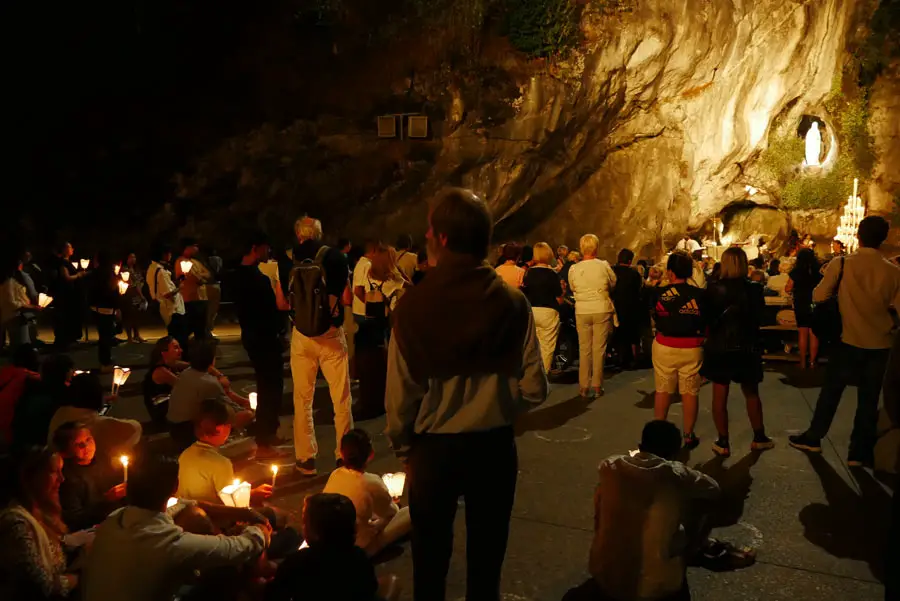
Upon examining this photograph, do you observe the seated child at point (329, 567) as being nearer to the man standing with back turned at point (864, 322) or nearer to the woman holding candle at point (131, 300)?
the man standing with back turned at point (864, 322)

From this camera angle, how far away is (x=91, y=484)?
4410mm

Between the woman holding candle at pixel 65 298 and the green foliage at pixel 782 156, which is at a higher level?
the green foliage at pixel 782 156

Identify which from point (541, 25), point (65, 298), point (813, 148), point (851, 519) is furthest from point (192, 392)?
point (813, 148)

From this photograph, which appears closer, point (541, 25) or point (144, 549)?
point (144, 549)

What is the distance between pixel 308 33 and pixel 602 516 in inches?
668

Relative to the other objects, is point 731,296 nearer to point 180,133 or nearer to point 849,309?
point 849,309

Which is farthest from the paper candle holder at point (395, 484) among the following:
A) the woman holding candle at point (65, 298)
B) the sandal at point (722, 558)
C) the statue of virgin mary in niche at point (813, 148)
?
the statue of virgin mary in niche at point (813, 148)

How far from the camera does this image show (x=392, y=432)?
2.68 metres

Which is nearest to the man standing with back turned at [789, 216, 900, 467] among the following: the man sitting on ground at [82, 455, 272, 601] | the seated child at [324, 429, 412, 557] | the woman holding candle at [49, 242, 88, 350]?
the seated child at [324, 429, 412, 557]

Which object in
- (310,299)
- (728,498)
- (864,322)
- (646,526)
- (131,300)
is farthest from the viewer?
(131,300)

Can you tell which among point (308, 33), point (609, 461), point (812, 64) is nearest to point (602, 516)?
point (609, 461)

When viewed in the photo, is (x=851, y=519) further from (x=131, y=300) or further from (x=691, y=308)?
(x=131, y=300)

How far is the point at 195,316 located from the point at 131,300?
2.17 metres

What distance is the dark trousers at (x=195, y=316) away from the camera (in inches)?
376
